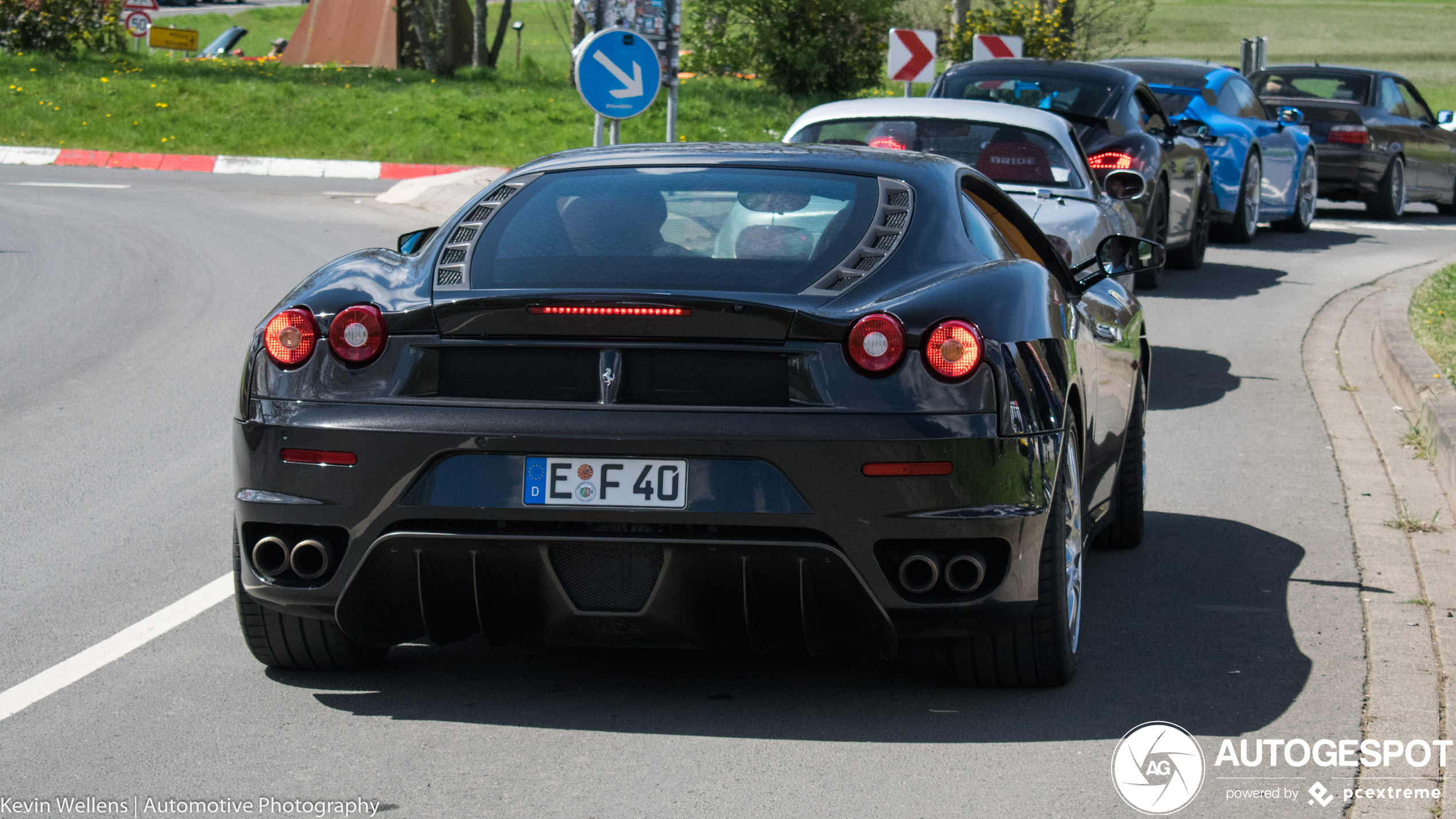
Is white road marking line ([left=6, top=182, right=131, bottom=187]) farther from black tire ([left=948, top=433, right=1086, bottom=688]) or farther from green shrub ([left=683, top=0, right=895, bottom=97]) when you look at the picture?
black tire ([left=948, top=433, right=1086, bottom=688])

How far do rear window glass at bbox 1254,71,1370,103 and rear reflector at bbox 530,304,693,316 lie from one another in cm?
1821

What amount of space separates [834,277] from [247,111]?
80.3ft

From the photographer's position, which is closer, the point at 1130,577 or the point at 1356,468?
the point at 1130,577

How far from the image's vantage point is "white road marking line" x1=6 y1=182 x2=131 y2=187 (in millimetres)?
20484

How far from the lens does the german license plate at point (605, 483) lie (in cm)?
410

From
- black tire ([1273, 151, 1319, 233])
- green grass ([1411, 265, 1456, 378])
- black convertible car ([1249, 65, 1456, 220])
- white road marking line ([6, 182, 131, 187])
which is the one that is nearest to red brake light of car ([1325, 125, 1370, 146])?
black convertible car ([1249, 65, 1456, 220])

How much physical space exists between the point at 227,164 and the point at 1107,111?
49.4ft

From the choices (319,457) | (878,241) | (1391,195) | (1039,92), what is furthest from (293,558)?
(1391,195)

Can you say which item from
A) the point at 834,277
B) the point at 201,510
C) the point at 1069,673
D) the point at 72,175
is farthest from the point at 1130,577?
the point at 72,175

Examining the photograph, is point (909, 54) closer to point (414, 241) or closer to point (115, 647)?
point (414, 241)

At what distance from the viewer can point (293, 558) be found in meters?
4.32

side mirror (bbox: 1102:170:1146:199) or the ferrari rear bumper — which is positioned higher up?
the ferrari rear bumper

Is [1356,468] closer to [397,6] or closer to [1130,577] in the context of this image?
[1130,577]

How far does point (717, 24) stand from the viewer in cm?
3062
